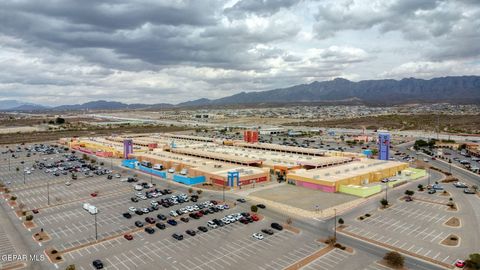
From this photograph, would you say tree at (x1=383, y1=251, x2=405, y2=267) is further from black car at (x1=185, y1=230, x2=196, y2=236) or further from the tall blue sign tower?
the tall blue sign tower

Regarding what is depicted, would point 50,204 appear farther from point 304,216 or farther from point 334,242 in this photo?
point 334,242

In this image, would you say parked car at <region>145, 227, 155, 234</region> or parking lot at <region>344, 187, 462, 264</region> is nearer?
parking lot at <region>344, 187, 462, 264</region>

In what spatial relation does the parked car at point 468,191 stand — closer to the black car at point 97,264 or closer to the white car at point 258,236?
the white car at point 258,236

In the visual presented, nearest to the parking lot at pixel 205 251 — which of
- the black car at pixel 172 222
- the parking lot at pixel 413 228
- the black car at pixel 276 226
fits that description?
the black car at pixel 276 226

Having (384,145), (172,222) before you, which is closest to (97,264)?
(172,222)

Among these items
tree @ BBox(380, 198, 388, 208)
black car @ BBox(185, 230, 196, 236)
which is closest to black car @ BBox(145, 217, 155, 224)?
black car @ BBox(185, 230, 196, 236)

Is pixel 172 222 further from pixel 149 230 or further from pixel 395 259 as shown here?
pixel 395 259

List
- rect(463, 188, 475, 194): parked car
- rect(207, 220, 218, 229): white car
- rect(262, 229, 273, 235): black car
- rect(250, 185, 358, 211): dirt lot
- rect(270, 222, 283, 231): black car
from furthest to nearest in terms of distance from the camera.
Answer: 1. rect(463, 188, 475, 194): parked car
2. rect(250, 185, 358, 211): dirt lot
3. rect(207, 220, 218, 229): white car
4. rect(270, 222, 283, 231): black car
5. rect(262, 229, 273, 235): black car

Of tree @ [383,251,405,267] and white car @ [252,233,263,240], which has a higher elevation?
tree @ [383,251,405,267]

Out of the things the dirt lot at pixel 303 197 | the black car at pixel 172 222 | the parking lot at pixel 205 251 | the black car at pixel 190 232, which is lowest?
the parking lot at pixel 205 251
